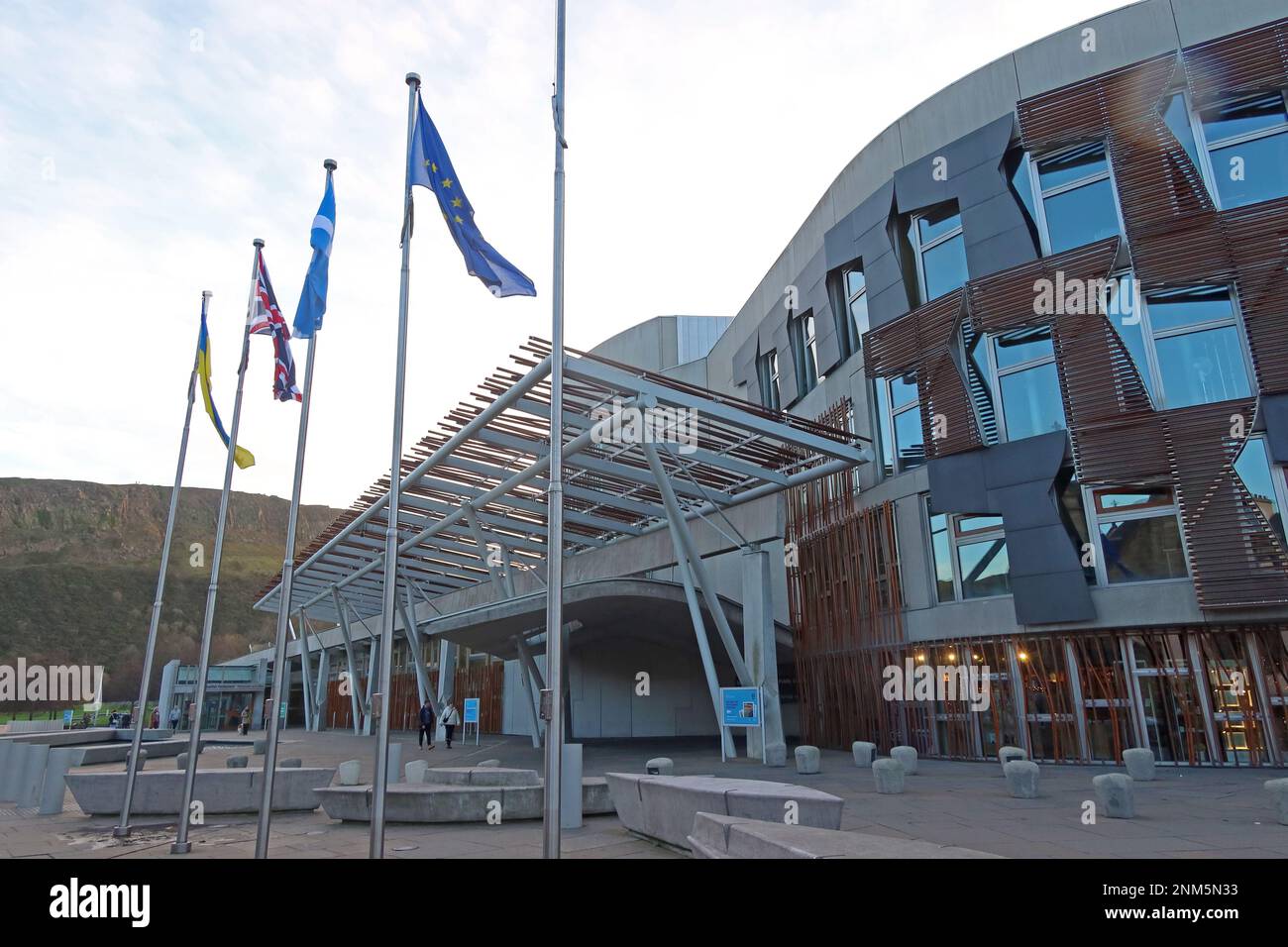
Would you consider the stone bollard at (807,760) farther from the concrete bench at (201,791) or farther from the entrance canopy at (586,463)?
the concrete bench at (201,791)

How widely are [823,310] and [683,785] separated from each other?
71.0 feet

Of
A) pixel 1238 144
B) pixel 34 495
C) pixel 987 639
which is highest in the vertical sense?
pixel 34 495

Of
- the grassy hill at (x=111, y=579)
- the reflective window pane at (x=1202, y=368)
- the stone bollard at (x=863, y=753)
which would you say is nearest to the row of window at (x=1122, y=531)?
the reflective window pane at (x=1202, y=368)

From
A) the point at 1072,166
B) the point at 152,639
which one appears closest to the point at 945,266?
the point at 1072,166

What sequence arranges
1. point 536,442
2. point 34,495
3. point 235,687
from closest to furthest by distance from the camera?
point 536,442, point 235,687, point 34,495

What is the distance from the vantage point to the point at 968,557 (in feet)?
73.5

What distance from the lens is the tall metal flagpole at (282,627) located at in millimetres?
9211

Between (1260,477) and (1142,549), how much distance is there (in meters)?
2.71

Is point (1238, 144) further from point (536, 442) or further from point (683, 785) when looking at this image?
point (683, 785)

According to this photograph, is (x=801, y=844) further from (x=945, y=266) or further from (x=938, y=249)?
(x=938, y=249)

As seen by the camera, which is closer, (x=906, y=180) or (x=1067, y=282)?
(x=1067, y=282)

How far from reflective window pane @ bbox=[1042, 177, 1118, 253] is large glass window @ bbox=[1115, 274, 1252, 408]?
59.1 inches
